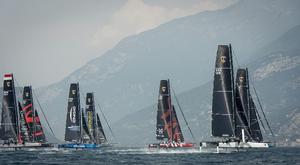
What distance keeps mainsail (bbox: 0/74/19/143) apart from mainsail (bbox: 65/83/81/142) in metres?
19.4

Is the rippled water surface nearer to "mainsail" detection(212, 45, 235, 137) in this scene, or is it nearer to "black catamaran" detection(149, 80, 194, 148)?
"mainsail" detection(212, 45, 235, 137)

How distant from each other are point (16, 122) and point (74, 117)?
67.2 feet

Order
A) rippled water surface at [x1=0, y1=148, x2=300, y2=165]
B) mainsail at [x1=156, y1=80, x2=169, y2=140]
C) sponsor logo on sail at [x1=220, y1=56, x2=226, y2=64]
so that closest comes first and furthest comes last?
rippled water surface at [x1=0, y1=148, x2=300, y2=165] < sponsor logo on sail at [x1=220, y1=56, x2=226, y2=64] < mainsail at [x1=156, y1=80, x2=169, y2=140]

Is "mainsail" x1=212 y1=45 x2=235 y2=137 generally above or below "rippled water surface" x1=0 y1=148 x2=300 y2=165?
above

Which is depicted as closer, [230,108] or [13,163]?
[13,163]

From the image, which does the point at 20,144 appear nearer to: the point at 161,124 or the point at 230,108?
the point at 161,124

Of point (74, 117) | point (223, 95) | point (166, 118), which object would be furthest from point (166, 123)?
point (223, 95)

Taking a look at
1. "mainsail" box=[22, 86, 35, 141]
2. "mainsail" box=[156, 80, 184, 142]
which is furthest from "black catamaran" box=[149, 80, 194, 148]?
"mainsail" box=[22, 86, 35, 141]

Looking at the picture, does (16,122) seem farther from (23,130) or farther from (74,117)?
(74,117)

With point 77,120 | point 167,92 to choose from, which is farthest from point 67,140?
point 167,92

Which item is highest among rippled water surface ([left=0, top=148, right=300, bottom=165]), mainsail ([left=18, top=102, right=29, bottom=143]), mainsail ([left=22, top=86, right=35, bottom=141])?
mainsail ([left=22, top=86, right=35, bottom=141])

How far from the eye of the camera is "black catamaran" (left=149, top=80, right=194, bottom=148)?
569ft

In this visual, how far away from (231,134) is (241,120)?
602cm

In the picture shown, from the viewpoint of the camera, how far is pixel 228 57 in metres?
125
